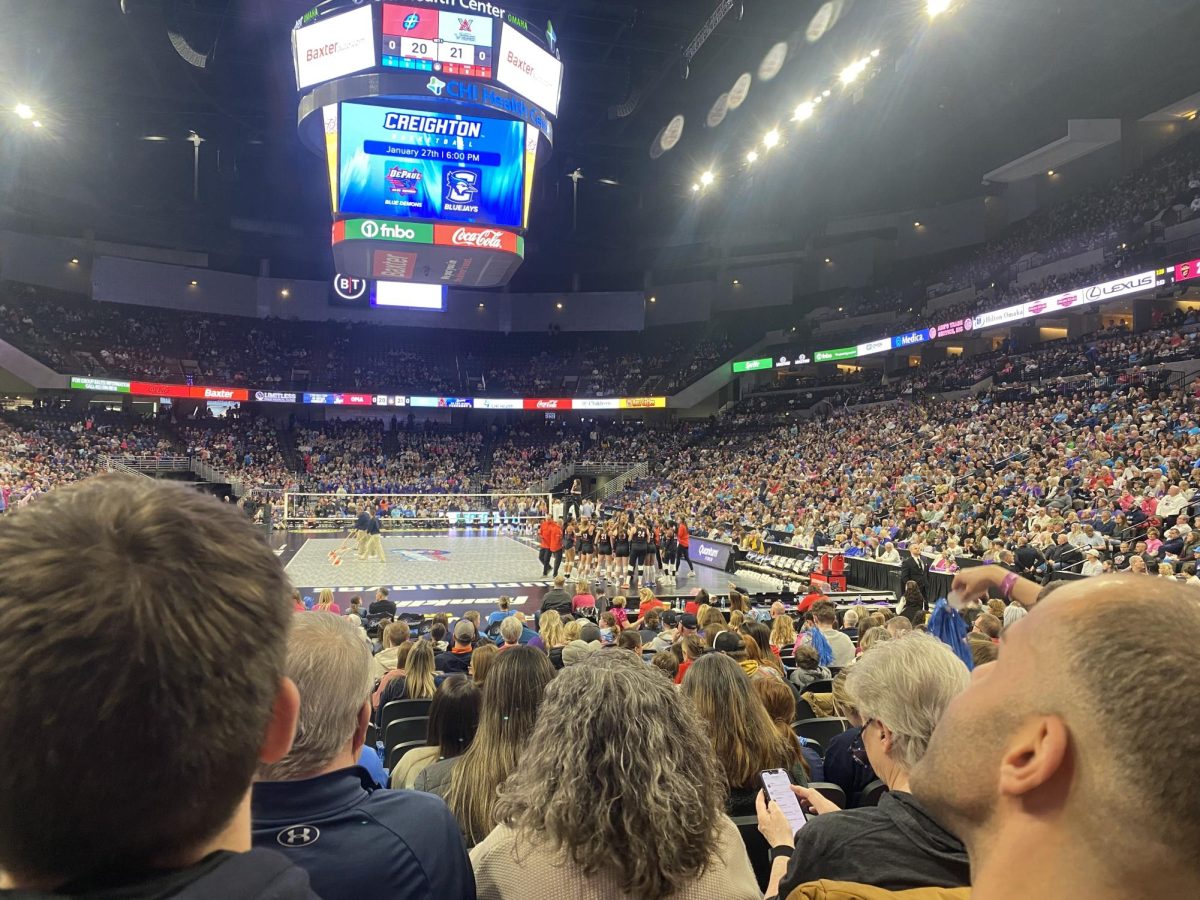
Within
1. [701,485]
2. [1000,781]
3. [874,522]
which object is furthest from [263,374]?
[1000,781]

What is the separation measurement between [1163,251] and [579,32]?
20877 mm

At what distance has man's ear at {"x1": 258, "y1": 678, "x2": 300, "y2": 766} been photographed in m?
1.02

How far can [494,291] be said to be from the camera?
162 ft

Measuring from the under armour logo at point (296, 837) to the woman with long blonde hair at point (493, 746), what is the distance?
1.07m

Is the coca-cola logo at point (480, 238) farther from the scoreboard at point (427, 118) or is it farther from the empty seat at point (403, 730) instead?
the empty seat at point (403, 730)

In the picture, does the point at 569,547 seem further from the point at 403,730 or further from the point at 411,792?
the point at 411,792

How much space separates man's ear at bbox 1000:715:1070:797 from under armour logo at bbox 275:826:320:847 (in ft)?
5.02

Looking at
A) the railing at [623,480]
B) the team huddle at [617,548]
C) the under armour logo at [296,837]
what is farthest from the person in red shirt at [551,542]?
the railing at [623,480]

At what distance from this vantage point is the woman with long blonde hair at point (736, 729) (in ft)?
10.9

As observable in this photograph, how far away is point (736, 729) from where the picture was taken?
3396 millimetres

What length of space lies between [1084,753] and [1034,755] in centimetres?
7

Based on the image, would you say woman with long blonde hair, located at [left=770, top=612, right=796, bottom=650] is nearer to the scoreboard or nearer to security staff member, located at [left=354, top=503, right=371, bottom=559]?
the scoreboard

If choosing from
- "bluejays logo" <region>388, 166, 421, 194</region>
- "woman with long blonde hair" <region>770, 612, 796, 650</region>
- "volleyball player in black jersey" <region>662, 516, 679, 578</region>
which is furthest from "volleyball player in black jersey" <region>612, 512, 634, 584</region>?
"bluejays logo" <region>388, 166, 421, 194</region>

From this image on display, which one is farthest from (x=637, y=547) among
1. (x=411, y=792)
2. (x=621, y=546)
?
(x=411, y=792)
